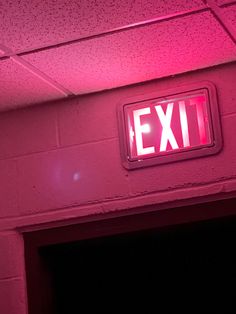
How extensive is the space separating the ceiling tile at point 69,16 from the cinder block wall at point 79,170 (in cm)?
55

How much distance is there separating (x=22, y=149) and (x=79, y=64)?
22.0 inches

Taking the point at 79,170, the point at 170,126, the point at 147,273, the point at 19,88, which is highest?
the point at 19,88

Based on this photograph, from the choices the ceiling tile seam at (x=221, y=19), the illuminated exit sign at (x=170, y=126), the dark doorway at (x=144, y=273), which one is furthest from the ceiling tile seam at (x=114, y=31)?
the dark doorway at (x=144, y=273)

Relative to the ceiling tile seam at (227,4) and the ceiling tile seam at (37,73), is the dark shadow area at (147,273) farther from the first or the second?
the ceiling tile seam at (227,4)

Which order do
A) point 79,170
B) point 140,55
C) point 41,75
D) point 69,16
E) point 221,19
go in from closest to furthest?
point 69,16 < point 221,19 < point 140,55 < point 41,75 < point 79,170

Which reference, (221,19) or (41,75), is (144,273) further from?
(221,19)

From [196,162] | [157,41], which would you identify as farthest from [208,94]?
[157,41]

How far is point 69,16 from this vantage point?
1596 mm

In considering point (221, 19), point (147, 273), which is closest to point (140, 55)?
point (221, 19)

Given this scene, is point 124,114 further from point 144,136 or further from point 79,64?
point 79,64

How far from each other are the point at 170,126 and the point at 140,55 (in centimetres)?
34

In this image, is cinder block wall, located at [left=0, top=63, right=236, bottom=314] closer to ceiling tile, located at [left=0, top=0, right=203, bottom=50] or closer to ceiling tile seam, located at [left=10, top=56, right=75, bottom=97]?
ceiling tile seam, located at [left=10, top=56, right=75, bottom=97]

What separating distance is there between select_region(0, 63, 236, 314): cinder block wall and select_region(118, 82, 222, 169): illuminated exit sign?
3 cm

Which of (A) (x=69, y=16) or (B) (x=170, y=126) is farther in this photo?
(B) (x=170, y=126)
